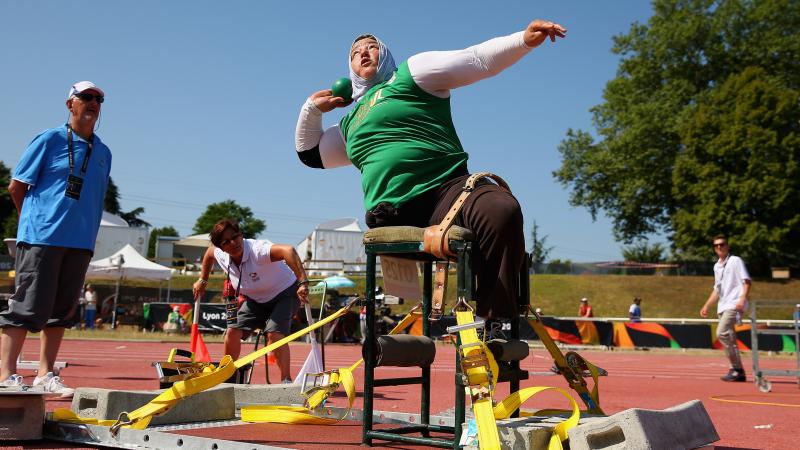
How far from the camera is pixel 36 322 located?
187 inches

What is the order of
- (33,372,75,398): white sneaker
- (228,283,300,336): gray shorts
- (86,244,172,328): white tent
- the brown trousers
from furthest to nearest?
(86,244,172,328): white tent
(228,283,300,336): gray shorts
(33,372,75,398): white sneaker
the brown trousers

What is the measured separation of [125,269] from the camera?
2691 cm

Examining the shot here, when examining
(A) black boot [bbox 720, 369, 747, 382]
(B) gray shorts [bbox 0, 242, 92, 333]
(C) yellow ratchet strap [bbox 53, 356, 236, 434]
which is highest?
(B) gray shorts [bbox 0, 242, 92, 333]

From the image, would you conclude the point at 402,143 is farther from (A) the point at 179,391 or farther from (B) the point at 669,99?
(B) the point at 669,99

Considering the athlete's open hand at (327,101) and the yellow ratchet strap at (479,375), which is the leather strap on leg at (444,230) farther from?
the athlete's open hand at (327,101)

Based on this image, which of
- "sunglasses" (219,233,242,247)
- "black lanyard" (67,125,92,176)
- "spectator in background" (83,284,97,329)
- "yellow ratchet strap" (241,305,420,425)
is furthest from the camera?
"spectator in background" (83,284,97,329)

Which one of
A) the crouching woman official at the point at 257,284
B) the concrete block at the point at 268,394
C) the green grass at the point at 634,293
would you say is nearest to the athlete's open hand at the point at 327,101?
the concrete block at the point at 268,394

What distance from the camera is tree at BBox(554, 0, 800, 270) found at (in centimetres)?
4525

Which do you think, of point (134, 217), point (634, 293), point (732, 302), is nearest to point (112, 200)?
point (134, 217)

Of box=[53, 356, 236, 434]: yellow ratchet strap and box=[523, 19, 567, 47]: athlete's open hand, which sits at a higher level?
box=[523, 19, 567, 47]: athlete's open hand

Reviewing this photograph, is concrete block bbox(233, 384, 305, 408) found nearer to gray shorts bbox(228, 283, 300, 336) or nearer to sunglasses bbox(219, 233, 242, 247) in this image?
gray shorts bbox(228, 283, 300, 336)

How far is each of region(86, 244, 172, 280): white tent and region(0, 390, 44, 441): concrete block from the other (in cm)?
2424

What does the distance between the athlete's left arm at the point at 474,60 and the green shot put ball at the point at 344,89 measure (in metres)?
0.54

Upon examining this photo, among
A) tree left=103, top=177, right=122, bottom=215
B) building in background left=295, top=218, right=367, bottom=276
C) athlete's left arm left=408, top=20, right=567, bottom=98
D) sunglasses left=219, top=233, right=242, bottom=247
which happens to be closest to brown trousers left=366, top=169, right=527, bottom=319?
athlete's left arm left=408, top=20, right=567, bottom=98
